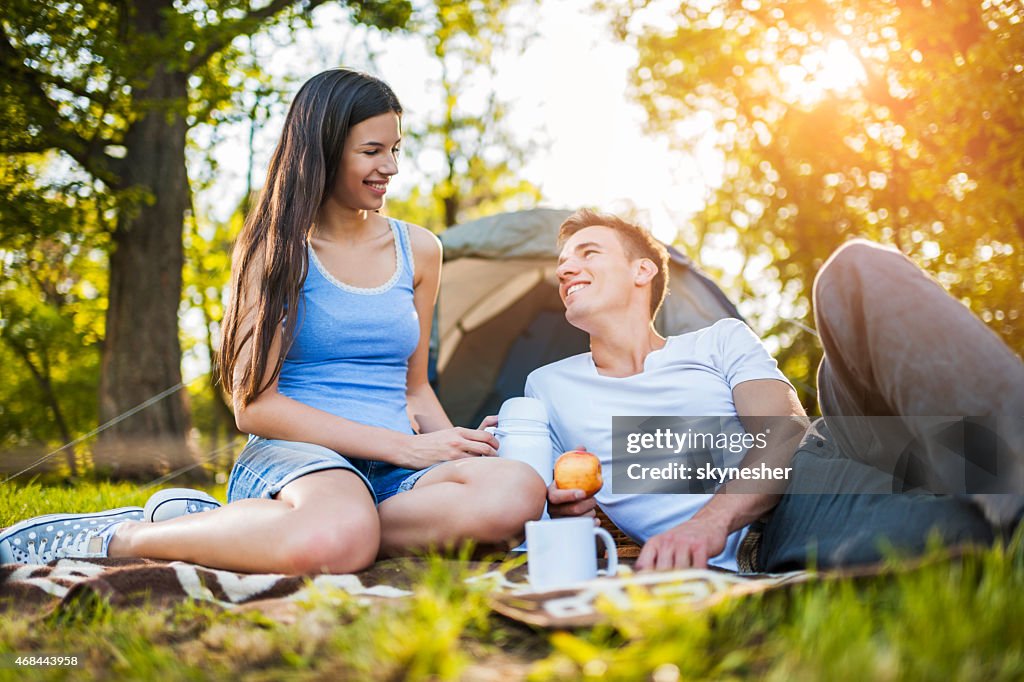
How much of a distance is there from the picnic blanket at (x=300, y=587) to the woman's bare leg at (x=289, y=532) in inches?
1.3

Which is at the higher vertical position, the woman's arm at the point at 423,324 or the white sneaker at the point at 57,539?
the woman's arm at the point at 423,324

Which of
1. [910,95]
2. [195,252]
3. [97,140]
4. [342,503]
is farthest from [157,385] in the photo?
[195,252]

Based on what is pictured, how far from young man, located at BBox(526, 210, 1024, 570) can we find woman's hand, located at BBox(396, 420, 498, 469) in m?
0.21

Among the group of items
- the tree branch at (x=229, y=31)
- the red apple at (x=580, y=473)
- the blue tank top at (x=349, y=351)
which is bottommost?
the red apple at (x=580, y=473)

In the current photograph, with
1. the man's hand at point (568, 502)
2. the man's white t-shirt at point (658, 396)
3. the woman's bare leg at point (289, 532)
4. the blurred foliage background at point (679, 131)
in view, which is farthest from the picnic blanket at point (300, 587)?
the blurred foliage background at point (679, 131)

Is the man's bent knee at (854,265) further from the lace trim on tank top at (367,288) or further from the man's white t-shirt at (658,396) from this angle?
the lace trim on tank top at (367,288)

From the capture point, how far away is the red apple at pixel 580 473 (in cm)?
175

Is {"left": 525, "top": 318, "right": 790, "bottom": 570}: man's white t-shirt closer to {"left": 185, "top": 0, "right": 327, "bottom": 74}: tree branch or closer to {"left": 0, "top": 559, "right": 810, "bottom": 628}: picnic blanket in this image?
{"left": 0, "top": 559, "right": 810, "bottom": 628}: picnic blanket

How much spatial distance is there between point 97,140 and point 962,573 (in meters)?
5.81

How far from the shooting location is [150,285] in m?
5.57

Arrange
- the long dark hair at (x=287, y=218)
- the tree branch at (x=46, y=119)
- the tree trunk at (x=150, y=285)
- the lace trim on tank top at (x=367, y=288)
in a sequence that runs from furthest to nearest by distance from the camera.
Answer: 1. the tree trunk at (x=150, y=285)
2. the tree branch at (x=46, y=119)
3. the lace trim on tank top at (x=367, y=288)
4. the long dark hair at (x=287, y=218)

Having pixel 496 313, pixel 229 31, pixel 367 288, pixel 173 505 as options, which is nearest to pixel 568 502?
pixel 367 288

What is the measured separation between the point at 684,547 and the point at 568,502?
325 millimetres

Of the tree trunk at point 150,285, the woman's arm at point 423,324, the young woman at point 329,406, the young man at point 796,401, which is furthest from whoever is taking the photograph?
the tree trunk at point 150,285
